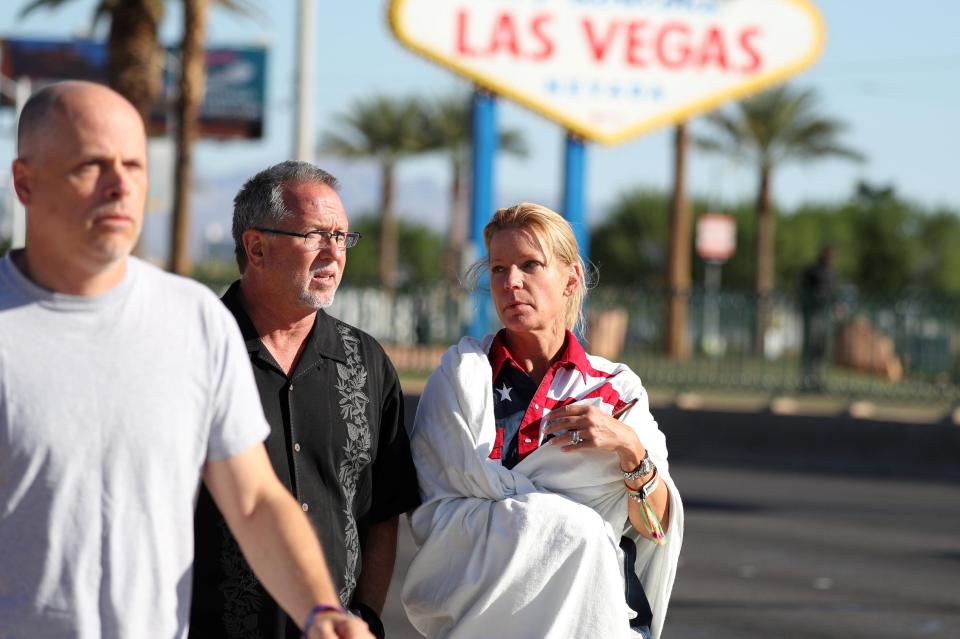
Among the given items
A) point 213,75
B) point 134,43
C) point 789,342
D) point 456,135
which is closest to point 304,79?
point 134,43

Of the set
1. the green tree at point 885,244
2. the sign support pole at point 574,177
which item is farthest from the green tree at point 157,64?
the green tree at point 885,244

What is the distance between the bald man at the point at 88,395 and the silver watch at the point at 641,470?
126cm

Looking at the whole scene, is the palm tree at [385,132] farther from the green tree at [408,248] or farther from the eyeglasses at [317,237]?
the eyeglasses at [317,237]

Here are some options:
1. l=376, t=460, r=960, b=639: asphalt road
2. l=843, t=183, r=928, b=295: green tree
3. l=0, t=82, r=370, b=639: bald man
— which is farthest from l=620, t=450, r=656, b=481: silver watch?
l=843, t=183, r=928, b=295: green tree

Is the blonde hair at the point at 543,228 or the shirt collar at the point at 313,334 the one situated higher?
the blonde hair at the point at 543,228

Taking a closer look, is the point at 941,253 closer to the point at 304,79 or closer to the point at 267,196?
the point at 304,79

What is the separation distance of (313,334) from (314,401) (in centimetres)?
17

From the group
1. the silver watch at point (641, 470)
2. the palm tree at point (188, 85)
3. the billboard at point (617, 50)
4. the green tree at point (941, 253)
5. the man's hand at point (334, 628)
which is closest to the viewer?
the man's hand at point (334, 628)

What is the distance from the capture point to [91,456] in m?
2.65

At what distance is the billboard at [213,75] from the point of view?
68562 mm

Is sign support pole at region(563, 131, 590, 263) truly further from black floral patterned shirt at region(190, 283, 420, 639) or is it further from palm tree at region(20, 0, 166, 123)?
black floral patterned shirt at region(190, 283, 420, 639)

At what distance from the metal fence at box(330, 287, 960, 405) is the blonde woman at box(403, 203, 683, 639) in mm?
14135

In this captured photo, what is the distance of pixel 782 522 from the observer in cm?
1161

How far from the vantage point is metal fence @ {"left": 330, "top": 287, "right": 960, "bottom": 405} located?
18062 mm
